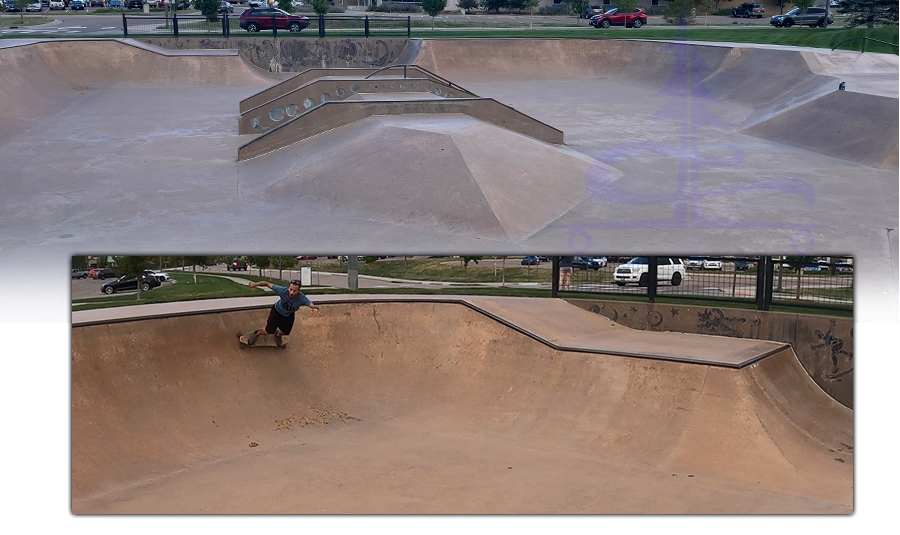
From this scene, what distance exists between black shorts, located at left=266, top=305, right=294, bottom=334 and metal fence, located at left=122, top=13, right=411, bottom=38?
31.1m

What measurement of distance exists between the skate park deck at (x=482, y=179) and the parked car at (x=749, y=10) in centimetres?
3711

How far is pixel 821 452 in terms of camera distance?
6.17 metres

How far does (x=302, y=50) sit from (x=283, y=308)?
103ft

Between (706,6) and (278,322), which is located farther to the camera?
(706,6)

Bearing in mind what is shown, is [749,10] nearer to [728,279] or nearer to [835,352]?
[728,279]

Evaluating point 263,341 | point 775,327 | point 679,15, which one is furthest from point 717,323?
point 679,15

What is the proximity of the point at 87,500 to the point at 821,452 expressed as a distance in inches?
201

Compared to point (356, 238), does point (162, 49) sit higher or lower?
higher

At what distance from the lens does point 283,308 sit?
7.27 m

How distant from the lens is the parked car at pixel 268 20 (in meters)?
42.2

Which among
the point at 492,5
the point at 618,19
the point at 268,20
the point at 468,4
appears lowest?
the point at 268,20

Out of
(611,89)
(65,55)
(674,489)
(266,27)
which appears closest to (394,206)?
(674,489)

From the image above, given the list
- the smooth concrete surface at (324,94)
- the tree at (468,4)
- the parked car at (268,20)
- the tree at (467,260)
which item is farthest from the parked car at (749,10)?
Answer: the tree at (467,260)

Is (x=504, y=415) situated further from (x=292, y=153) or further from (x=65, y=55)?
(x=65, y=55)
